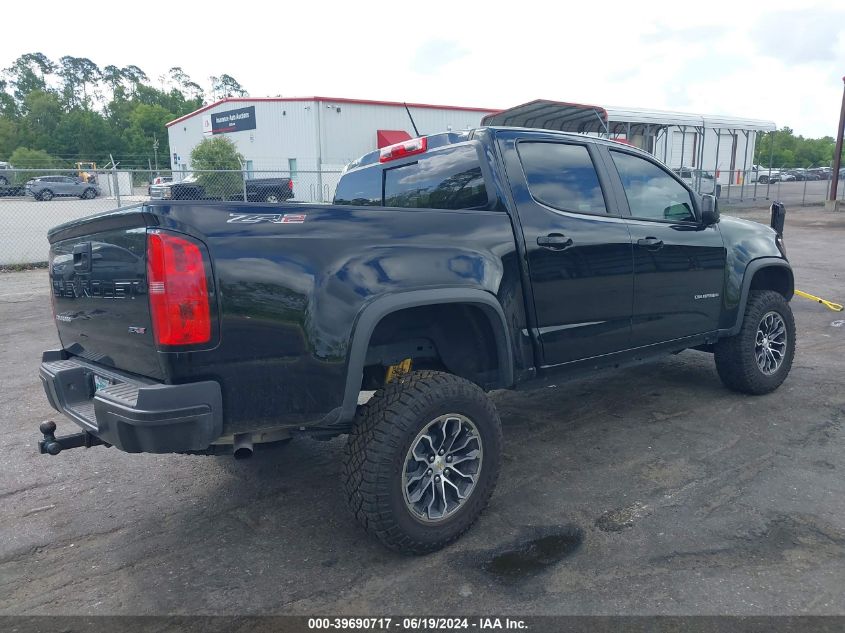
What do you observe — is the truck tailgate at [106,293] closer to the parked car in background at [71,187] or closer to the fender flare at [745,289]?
the fender flare at [745,289]

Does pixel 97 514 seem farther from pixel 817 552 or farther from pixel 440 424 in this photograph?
pixel 817 552

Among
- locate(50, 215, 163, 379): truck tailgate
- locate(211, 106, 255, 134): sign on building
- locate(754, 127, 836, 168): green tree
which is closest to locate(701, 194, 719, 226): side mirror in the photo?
locate(50, 215, 163, 379): truck tailgate

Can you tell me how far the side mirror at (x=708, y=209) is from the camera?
4.71 metres

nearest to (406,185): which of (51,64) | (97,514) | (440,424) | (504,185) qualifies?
(504,185)

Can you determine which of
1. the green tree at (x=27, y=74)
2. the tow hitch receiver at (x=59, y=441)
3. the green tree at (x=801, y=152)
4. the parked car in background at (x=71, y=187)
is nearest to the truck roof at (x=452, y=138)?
the tow hitch receiver at (x=59, y=441)

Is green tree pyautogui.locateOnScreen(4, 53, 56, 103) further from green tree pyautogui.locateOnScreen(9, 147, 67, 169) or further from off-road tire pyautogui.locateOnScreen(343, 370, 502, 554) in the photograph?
off-road tire pyautogui.locateOnScreen(343, 370, 502, 554)

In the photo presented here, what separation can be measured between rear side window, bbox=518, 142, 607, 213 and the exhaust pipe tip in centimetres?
208

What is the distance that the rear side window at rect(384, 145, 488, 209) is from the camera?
3785 millimetres

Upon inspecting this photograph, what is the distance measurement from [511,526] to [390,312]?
1.31m

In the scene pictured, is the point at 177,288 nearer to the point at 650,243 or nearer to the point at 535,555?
the point at 535,555

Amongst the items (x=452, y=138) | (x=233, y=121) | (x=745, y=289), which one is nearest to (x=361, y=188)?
(x=452, y=138)

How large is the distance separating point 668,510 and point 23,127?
311 ft

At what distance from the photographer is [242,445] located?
9.17 ft

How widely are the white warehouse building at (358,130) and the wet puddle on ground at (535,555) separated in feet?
69.1
